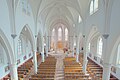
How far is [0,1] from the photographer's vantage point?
24.0 feet

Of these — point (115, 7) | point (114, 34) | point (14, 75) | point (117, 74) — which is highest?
point (115, 7)

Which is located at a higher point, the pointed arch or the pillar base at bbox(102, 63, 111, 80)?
the pointed arch

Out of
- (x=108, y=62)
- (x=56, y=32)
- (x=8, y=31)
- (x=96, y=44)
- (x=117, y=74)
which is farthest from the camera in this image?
(x=56, y=32)

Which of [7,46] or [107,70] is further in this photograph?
[7,46]

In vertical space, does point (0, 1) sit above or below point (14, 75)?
above

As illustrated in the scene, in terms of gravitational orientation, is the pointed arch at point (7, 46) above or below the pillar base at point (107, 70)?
above

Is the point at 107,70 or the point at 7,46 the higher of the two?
the point at 7,46

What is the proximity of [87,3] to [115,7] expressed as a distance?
21.5 ft

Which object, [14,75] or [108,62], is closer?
[108,62]

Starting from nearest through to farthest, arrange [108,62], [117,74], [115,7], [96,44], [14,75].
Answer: [115,7] < [108,62] < [14,75] < [117,74] < [96,44]

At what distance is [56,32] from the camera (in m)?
38.5

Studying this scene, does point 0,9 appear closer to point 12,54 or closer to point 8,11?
point 8,11

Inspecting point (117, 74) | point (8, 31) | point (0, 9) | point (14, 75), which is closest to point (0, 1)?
point (0, 9)

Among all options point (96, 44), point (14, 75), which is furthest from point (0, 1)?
point (96, 44)
